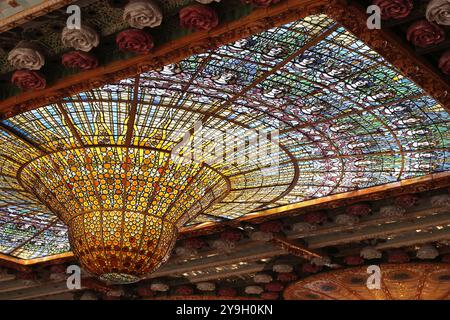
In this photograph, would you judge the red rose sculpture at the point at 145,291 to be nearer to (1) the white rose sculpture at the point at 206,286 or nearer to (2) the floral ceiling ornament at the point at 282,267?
(1) the white rose sculpture at the point at 206,286

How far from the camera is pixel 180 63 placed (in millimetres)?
8234

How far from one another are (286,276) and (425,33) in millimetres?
10137

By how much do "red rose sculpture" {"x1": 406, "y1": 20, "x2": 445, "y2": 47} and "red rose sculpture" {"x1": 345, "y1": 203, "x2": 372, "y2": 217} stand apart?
5.65 meters

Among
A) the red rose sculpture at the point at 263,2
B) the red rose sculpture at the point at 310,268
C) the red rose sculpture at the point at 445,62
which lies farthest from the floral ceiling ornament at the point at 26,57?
the red rose sculpture at the point at 310,268

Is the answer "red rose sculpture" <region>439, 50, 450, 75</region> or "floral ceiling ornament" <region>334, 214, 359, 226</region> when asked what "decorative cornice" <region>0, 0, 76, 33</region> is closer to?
"red rose sculpture" <region>439, 50, 450, 75</region>

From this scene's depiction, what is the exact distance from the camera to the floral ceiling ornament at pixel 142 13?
7074mm

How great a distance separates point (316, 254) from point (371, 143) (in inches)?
193

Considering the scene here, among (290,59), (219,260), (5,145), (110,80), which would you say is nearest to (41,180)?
(5,145)

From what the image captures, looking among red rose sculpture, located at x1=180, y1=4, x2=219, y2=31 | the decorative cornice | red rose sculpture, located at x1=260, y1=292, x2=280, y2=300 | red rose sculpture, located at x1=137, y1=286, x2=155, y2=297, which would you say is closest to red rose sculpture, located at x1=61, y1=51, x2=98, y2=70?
the decorative cornice

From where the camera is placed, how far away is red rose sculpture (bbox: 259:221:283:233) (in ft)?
44.3

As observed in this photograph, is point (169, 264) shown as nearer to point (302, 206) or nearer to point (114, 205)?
point (302, 206)

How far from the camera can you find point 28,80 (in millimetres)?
8102

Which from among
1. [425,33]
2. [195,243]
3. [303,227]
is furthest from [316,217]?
[425,33]

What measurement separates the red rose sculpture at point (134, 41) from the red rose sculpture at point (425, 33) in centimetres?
277
